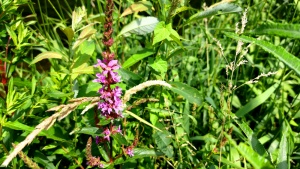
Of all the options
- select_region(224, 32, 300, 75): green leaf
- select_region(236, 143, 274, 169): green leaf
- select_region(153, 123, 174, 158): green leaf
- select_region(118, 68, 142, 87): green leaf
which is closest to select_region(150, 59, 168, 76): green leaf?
select_region(118, 68, 142, 87): green leaf

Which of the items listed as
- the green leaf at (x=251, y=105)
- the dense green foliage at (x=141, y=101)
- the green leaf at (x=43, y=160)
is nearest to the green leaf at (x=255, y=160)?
the dense green foliage at (x=141, y=101)

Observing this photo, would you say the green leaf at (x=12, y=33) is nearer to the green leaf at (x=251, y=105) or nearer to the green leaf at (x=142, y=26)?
the green leaf at (x=142, y=26)

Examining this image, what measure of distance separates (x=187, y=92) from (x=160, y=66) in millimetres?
138

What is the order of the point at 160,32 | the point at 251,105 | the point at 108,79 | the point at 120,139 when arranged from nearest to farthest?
the point at 108,79 < the point at 120,139 < the point at 160,32 < the point at 251,105

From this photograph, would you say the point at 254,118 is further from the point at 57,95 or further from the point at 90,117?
the point at 57,95

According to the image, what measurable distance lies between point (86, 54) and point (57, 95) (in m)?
0.19

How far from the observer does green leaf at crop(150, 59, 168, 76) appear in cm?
148

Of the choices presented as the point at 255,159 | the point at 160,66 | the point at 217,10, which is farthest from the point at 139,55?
the point at 255,159

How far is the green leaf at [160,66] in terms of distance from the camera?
1477 millimetres

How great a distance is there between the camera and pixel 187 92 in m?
1.52

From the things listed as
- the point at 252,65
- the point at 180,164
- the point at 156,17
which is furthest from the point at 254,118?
the point at 156,17

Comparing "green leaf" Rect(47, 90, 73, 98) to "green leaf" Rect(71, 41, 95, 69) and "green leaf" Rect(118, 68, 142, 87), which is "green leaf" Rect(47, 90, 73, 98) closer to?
"green leaf" Rect(71, 41, 95, 69)

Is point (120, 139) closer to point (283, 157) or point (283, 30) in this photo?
point (283, 157)

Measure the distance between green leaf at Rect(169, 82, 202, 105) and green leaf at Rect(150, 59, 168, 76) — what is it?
0.23ft
